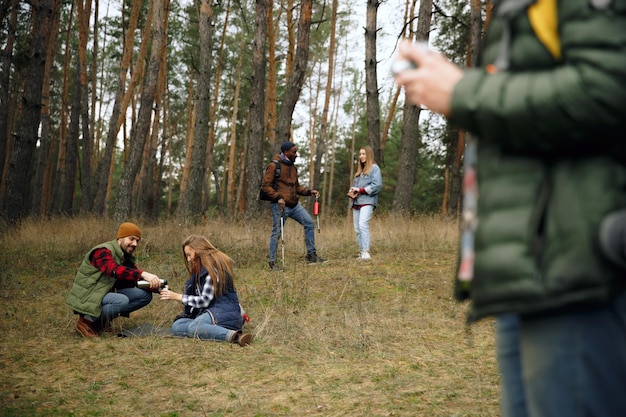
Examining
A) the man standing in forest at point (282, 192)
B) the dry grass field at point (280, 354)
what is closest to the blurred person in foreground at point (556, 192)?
the dry grass field at point (280, 354)

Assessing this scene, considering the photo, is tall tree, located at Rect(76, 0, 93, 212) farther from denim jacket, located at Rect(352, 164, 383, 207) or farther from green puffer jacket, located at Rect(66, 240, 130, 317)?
green puffer jacket, located at Rect(66, 240, 130, 317)

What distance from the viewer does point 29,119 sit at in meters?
13.7

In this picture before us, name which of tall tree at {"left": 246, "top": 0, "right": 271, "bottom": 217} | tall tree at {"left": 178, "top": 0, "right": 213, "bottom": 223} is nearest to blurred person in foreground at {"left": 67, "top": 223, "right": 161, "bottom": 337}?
tall tree at {"left": 178, "top": 0, "right": 213, "bottom": 223}

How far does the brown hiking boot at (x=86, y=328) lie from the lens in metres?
6.50

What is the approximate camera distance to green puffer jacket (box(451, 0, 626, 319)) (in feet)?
3.90

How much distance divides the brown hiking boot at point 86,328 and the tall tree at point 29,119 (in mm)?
8472

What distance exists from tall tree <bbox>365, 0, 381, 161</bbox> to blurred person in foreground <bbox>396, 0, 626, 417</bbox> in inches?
569

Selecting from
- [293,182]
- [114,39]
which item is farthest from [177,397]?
[114,39]

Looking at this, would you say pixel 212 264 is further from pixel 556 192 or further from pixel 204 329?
pixel 556 192

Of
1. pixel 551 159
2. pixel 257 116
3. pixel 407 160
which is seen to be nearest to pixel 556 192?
pixel 551 159

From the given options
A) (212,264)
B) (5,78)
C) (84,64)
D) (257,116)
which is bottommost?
(212,264)

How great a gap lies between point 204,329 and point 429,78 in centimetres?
519

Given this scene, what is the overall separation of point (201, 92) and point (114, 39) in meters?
16.2

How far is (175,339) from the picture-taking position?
20.5 feet
